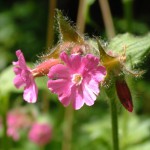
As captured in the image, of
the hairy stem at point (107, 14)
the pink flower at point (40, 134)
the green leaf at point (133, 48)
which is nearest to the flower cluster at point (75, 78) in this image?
the green leaf at point (133, 48)

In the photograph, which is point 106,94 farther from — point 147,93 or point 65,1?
point 65,1

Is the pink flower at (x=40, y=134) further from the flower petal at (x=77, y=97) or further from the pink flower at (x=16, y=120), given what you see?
the flower petal at (x=77, y=97)

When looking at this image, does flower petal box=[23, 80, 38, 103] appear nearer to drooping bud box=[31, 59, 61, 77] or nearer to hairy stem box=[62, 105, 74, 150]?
drooping bud box=[31, 59, 61, 77]

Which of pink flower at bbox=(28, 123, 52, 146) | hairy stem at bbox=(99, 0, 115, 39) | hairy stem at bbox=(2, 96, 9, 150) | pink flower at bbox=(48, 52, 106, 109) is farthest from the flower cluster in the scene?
pink flower at bbox=(28, 123, 52, 146)

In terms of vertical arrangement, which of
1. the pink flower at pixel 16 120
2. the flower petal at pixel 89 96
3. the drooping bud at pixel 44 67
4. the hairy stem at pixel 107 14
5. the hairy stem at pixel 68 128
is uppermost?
the hairy stem at pixel 107 14

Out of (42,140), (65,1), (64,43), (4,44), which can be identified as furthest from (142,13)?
(64,43)

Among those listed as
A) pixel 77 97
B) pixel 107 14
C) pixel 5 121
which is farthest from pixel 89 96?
pixel 107 14

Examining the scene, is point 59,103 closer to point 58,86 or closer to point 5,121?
point 5,121
